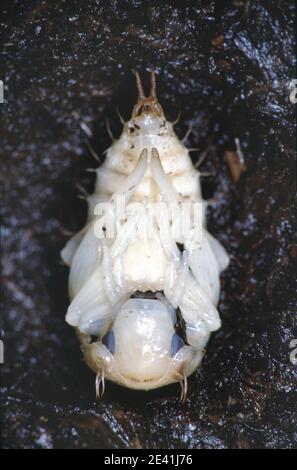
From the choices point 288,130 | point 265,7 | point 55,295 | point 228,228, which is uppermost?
point 265,7

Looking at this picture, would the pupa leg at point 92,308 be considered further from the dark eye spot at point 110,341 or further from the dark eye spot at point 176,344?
the dark eye spot at point 176,344

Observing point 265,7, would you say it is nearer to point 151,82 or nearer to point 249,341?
point 151,82

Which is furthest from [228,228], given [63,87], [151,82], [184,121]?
[63,87]

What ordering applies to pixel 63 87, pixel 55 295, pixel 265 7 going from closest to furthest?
pixel 265 7 → pixel 63 87 → pixel 55 295

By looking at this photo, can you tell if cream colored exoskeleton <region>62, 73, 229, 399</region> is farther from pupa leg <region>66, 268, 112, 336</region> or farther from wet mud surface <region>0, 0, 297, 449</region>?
wet mud surface <region>0, 0, 297, 449</region>

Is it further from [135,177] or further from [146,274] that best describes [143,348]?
[135,177]

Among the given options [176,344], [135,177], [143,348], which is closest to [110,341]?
[143,348]

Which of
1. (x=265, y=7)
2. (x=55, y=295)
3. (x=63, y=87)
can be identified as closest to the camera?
(x=265, y=7)
